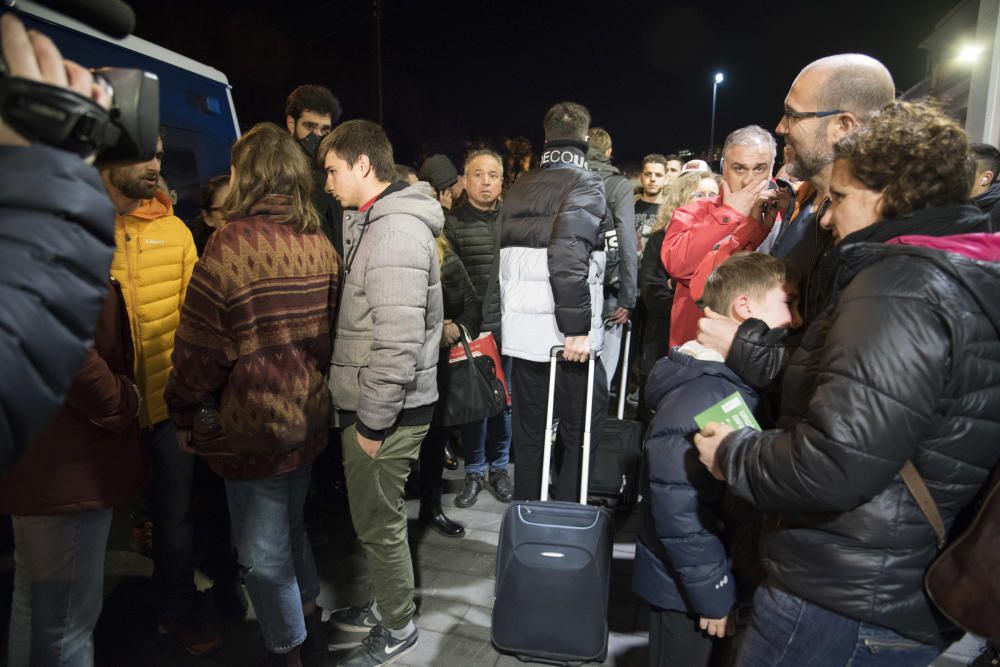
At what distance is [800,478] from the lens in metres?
1.31

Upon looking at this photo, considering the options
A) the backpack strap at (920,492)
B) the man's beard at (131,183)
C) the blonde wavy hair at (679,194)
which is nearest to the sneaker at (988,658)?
the backpack strap at (920,492)

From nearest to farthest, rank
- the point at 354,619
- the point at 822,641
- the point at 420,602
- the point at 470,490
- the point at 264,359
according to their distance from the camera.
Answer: the point at 822,641 < the point at 264,359 < the point at 354,619 < the point at 420,602 < the point at 470,490

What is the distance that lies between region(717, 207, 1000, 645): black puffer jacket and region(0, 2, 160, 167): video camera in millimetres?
1380

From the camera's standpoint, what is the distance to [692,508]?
5.85ft

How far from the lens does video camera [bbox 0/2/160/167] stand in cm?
80

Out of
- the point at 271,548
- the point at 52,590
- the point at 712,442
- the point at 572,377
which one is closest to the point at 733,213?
the point at 572,377

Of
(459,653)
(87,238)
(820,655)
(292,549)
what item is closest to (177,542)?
(292,549)

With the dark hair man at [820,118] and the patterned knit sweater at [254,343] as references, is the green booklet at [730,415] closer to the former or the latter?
the dark hair man at [820,118]

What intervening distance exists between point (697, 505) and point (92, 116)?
1711 millimetres

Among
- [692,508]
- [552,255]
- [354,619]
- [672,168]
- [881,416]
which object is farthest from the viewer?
[672,168]

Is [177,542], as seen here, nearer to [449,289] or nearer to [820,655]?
[449,289]

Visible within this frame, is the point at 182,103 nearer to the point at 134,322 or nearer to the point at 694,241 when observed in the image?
the point at 134,322

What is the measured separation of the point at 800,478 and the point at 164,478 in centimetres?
254

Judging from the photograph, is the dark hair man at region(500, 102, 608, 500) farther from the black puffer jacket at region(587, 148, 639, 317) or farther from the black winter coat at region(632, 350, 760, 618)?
the black winter coat at region(632, 350, 760, 618)
